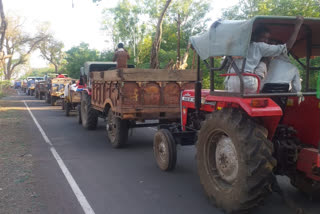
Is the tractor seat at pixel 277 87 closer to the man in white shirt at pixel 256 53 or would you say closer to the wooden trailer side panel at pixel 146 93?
the man in white shirt at pixel 256 53

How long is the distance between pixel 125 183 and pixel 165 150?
A: 1.05 meters

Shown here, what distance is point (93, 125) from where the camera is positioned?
11.6 m

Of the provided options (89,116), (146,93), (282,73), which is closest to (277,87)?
(282,73)

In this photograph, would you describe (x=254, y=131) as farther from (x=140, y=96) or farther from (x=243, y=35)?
(x=140, y=96)

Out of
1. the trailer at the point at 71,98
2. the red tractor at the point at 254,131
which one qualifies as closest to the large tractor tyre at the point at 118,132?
the red tractor at the point at 254,131

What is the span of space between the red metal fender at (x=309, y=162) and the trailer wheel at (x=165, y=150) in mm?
2537

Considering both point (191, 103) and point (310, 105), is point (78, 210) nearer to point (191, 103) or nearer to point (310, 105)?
point (191, 103)

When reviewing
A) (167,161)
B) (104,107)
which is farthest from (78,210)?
(104,107)

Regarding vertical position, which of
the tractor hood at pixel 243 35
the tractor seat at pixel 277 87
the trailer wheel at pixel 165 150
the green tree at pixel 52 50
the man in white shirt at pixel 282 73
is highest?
the green tree at pixel 52 50

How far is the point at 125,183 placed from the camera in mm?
5812

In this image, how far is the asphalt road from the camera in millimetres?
4703

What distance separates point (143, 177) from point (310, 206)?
9.39 ft

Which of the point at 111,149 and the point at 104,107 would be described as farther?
the point at 104,107

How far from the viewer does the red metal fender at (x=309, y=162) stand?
3.97 metres
